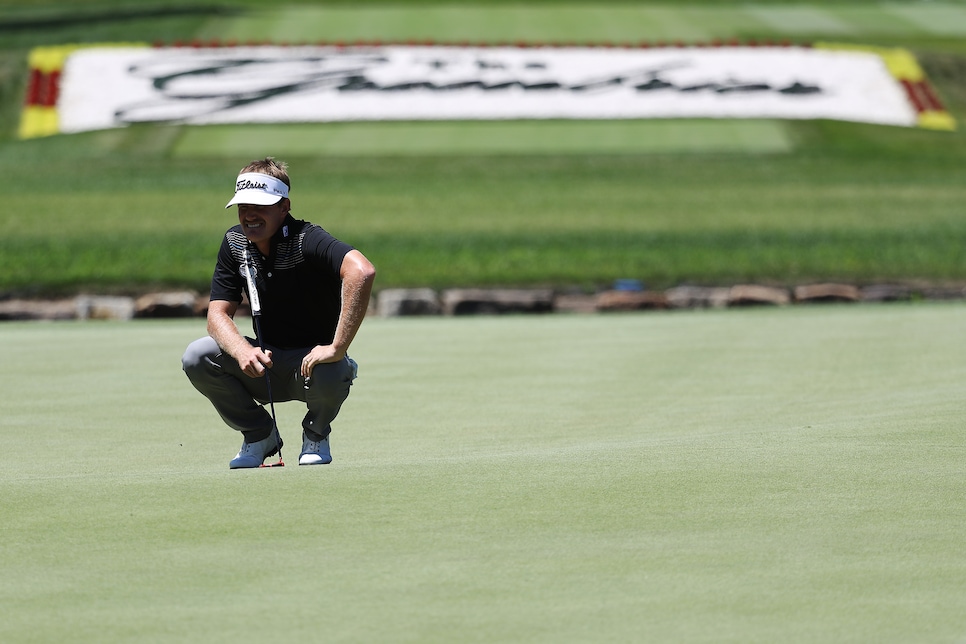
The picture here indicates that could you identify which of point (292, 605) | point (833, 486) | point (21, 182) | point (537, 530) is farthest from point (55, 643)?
point (21, 182)

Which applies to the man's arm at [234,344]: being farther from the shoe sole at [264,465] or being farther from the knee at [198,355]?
the shoe sole at [264,465]

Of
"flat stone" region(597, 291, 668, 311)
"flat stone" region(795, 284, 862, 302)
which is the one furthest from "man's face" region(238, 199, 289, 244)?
"flat stone" region(795, 284, 862, 302)

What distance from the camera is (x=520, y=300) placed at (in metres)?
16.5

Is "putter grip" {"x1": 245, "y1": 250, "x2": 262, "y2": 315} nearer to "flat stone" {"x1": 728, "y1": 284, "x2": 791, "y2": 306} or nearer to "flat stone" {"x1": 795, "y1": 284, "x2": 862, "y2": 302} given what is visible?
"flat stone" {"x1": 728, "y1": 284, "x2": 791, "y2": 306}

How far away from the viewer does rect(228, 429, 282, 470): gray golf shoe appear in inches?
289

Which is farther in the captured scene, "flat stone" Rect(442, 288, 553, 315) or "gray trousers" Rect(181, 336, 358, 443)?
"flat stone" Rect(442, 288, 553, 315)

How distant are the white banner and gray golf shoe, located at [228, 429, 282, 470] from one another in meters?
25.4

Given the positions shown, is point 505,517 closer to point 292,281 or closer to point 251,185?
point 292,281

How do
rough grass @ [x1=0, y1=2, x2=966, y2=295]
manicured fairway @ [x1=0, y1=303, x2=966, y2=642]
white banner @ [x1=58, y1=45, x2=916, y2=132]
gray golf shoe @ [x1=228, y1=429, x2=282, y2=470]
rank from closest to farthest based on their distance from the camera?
manicured fairway @ [x1=0, y1=303, x2=966, y2=642]
gray golf shoe @ [x1=228, y1=429, x2=282, y2=470]
rough grass @ [x1=0, y1=2, x2=966, y2=295]
white banner @ [x1=58, y1=45, x2=916, y2=132]

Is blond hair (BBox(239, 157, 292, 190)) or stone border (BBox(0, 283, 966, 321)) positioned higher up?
blond hair (BBox(239, 157, 292, 190))

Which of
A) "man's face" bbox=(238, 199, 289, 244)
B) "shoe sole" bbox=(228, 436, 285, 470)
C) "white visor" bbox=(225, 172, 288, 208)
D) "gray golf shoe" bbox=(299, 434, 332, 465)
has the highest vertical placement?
"white visor" bbox=(225, 172, 288, 208)

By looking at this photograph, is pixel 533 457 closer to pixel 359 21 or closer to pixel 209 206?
pixel 209 206

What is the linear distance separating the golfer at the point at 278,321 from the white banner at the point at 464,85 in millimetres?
25466

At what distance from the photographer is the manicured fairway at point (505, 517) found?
4738mm
